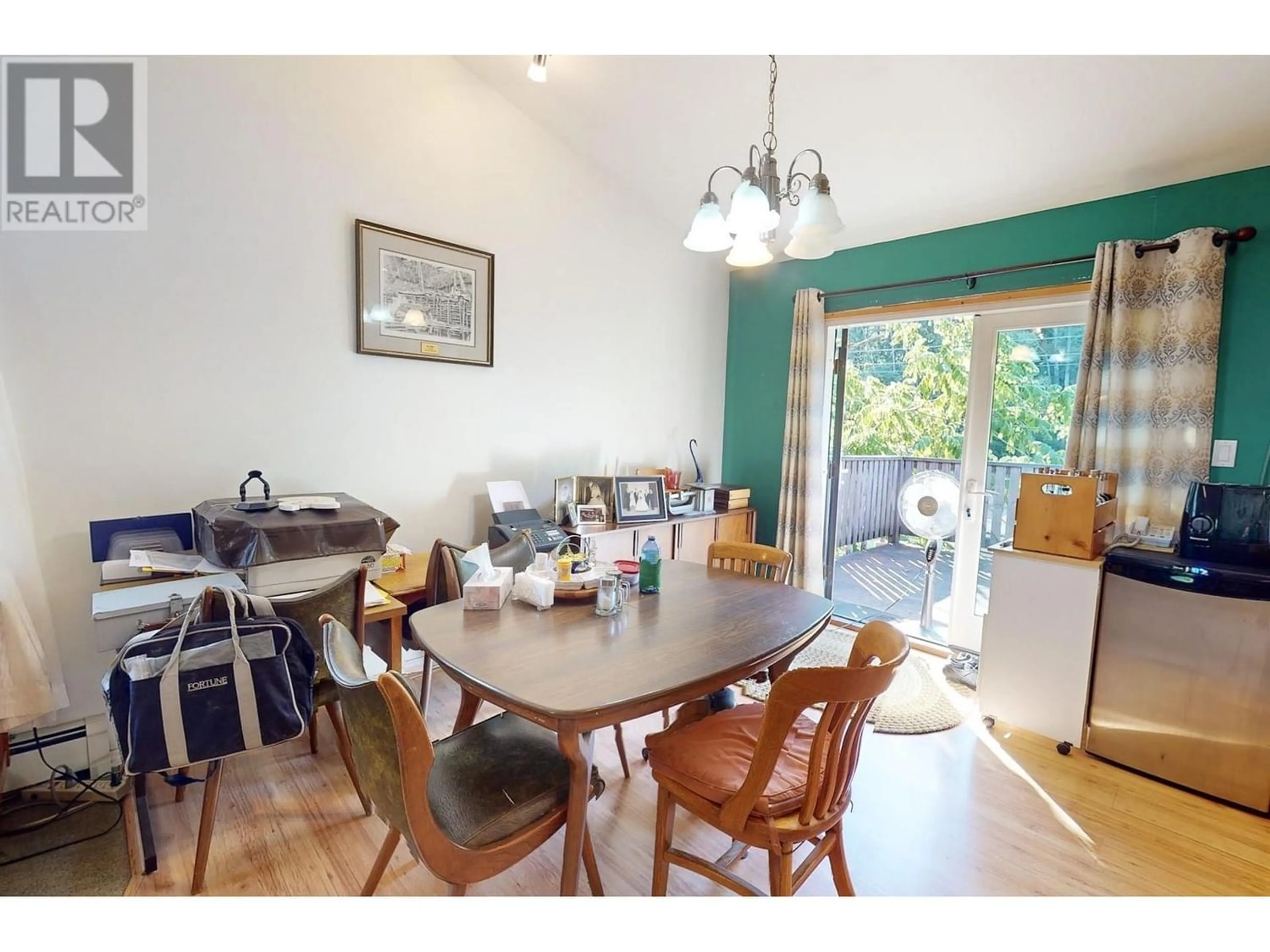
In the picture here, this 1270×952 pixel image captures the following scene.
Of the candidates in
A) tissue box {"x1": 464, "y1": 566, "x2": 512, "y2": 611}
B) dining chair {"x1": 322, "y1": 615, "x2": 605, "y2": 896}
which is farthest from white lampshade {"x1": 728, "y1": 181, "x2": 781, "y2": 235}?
dining chair {"x1": 322, "y1": 615, "x2": 605, "y2": 896}

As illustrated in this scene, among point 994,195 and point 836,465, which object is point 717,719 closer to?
point 836,465

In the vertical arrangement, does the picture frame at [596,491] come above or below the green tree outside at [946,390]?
below

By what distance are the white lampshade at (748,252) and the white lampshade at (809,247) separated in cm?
8

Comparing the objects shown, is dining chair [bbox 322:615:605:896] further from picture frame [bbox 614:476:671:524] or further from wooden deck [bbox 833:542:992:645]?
wooden deck [bbox 833:542:992:645]

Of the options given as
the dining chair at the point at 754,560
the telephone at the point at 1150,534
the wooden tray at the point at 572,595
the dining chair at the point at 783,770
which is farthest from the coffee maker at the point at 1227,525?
the wooden tray at the point at 572,595

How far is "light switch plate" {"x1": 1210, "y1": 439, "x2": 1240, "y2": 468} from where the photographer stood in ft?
7.63

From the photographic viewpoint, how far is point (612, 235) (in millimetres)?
3488

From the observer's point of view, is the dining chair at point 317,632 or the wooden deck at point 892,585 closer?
the dining chair at point 317,632

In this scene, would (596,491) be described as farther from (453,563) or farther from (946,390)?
(946,390)

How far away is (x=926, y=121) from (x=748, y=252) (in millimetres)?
1470

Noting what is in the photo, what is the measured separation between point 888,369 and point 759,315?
3.31 ft

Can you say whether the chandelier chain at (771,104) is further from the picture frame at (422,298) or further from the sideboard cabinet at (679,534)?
the sideboard cabinet at (679,534)

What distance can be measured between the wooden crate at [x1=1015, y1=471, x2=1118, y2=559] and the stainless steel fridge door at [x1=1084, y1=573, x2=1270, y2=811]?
0.18 m

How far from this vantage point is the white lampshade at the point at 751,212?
Answer: 156 centimetres
